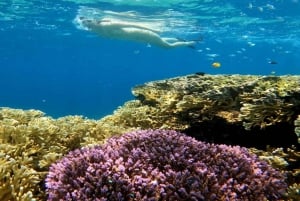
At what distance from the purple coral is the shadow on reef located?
1313 mm

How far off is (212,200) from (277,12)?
3248 cm

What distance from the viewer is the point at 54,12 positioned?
3322 centimetres

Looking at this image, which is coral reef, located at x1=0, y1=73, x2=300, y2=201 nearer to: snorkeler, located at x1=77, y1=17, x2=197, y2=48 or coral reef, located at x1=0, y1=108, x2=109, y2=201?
coral reef, located at x1=0, y1=108, x2=109, y2=201

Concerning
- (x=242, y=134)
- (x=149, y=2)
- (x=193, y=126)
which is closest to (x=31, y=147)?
(x=193, y=126)

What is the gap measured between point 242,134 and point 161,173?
2640 mm

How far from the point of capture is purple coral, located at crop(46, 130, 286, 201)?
3545mm

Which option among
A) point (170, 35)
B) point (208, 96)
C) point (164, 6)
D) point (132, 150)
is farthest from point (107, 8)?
point (132, 150)

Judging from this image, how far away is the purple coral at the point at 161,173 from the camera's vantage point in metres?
3.54

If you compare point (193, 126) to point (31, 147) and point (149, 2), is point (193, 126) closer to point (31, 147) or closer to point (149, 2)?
point (31, 147)

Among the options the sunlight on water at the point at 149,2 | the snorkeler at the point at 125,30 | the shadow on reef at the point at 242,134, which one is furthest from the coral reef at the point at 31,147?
the snorkeler at the point at 125,30

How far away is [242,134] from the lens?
19.4 ft

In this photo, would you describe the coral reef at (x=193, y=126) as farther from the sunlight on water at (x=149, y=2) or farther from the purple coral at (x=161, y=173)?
the sunlight on water at (x=149, y=2)

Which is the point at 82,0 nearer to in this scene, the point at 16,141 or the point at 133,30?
the point at 133,30

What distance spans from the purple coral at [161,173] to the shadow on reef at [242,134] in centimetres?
131
